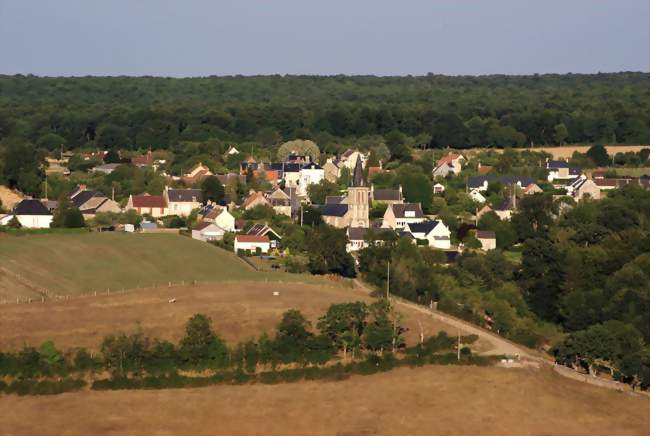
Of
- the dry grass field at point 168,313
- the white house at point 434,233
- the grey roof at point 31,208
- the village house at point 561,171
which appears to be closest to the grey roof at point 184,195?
the grey roof at point 31,208

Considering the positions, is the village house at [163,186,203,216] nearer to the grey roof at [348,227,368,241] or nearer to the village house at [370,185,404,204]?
the village house at [370,185,404,204]

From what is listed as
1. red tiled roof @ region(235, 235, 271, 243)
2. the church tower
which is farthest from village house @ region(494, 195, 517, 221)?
red tiled roof @ region(235, 235, 271, 243)

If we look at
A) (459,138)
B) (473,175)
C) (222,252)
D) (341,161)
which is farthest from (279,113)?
(222,252)

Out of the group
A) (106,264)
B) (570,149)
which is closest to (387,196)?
(106,264)

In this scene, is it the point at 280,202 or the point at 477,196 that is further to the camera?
the point at 477,196

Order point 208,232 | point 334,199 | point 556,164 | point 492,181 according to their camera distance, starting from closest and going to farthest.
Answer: point 208,232, point 334,199, point 492,181, point 556,164

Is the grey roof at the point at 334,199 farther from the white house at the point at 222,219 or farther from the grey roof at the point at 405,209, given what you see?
the white house at the point at 222,219

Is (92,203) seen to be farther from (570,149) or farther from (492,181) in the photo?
(570,149)
